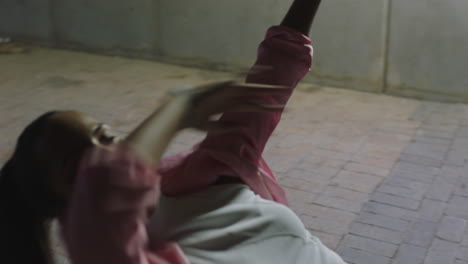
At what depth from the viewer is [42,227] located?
1.45 m

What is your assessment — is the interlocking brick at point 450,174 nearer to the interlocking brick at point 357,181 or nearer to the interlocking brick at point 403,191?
the interlocking brick at point 403,191

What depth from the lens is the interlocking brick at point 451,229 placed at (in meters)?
3.30

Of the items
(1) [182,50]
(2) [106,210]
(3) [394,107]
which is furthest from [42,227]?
(1) [182,50]

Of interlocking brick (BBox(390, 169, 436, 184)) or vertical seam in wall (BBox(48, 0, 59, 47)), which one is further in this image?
vertical seam in wall (BBox(48, 0, 59, 47))

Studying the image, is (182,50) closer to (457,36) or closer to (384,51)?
(384,51)

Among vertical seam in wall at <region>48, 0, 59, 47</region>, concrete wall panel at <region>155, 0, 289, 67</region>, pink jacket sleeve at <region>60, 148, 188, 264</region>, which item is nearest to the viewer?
pink jacket sleeve at <region>60, 148, 188, 264</region>

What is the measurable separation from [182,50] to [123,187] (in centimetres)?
581

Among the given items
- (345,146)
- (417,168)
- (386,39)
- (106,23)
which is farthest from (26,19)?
(417,168)

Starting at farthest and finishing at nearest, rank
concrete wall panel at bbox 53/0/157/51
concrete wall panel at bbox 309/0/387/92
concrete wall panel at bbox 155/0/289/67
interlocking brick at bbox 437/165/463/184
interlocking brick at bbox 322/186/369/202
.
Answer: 1. concrete wall panel at bbox 53/0/157/51
2. concrete wall panel at bbox 155/0/289/67
3. concrete wall panel at bbox 309/0/387/92
4. interlocking brick at bbox 437/165/463/184
5. interlocking brick at bbox 322/186/369/202

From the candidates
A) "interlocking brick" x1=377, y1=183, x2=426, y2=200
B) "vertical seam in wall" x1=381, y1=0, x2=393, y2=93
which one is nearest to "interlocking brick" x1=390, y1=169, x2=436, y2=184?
"interlocking brick" x1=377, y1=183, x2=426, y2=200

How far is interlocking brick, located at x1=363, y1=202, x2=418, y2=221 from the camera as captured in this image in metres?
3.52

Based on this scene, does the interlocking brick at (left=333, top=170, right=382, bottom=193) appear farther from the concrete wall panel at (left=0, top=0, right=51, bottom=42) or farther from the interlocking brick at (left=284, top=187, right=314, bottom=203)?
the concrete wall panel at (left=0, top=0, right=51, bottom=42)

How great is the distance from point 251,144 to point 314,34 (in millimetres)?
4204

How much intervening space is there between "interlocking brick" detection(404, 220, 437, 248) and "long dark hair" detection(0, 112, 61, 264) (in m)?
2.22
